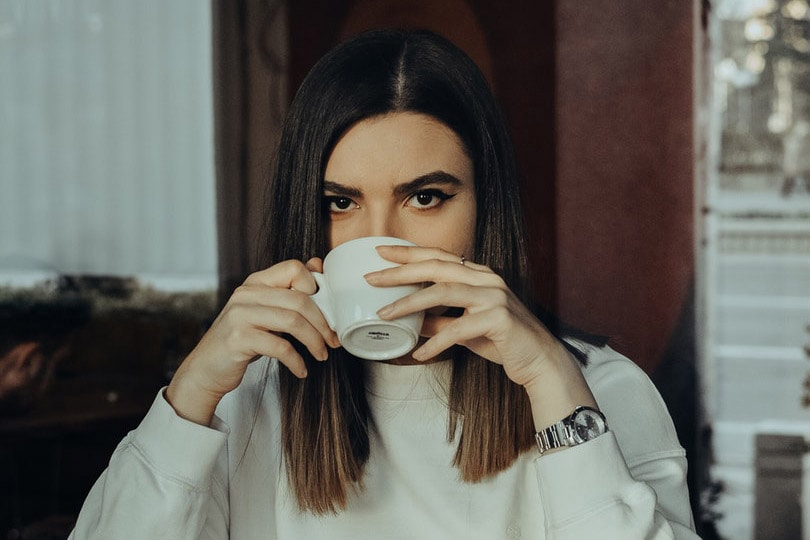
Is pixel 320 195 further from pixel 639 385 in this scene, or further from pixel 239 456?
pixel 639 385

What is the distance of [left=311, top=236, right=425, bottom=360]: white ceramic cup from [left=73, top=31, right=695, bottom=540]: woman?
76 millimetres

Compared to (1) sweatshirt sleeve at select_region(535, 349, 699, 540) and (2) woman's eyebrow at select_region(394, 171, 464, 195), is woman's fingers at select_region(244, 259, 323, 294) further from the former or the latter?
(1) sweatshirt sleeve at select_region(535, 349, 699, 540)

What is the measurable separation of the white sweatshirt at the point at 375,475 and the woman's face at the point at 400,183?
206 millimetres

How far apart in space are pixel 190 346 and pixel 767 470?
5.44 ft

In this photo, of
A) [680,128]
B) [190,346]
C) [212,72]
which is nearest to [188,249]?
[190,346]

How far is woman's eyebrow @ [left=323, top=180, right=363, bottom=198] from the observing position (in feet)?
3.70

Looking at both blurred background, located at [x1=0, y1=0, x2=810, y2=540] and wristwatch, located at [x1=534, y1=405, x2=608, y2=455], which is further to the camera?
blurred background, located at [x1=0, y1=0, x2=810, y2=540]

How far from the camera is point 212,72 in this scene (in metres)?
2.96

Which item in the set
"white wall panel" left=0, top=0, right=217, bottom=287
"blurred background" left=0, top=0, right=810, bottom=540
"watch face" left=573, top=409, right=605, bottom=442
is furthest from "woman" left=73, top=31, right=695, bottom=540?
"white wall panel" left=0, top=0, right=217, bottom=287

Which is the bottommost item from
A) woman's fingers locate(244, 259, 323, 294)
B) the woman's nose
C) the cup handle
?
the cup handle

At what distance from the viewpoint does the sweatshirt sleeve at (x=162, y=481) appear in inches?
40.4

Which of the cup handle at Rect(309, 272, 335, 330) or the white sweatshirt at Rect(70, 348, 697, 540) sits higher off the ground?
the cup handle at Rect(309, 272, 335, 330)

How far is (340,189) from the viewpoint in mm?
1135

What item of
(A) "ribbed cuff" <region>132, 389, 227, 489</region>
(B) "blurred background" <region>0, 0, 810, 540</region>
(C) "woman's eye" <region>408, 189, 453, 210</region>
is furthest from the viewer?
(B) "blurred background" <region>0, 0, 810, 540</region>
